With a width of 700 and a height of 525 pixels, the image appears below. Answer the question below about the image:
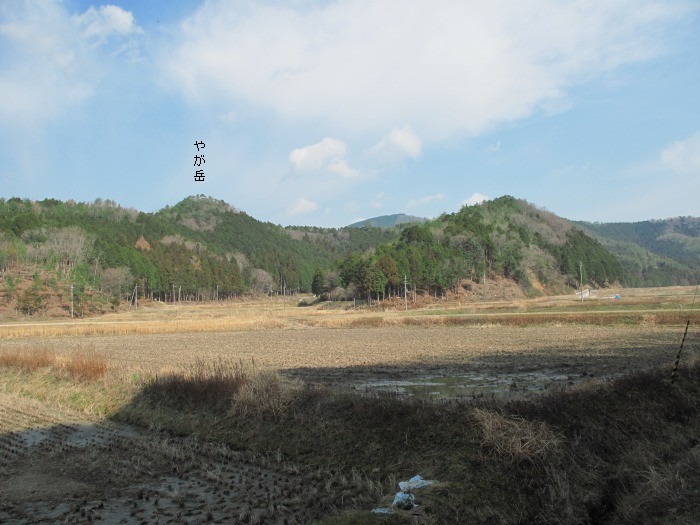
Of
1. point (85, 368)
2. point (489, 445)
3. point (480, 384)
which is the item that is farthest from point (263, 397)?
point (85, 368)

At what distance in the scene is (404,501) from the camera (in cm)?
732

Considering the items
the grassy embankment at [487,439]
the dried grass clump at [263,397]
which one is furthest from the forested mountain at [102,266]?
the dried grass clump at [263,397]

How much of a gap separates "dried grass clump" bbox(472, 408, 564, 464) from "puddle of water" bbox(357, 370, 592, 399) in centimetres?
494

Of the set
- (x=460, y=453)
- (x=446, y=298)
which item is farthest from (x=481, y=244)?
(x=460, y=453)

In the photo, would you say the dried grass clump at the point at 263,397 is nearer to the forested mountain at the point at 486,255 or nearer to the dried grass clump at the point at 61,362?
the dried grass clump at the point at 61,362

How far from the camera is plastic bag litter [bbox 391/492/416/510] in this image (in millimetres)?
7233

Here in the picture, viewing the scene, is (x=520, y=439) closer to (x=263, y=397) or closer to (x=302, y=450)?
(x=302, y=450)

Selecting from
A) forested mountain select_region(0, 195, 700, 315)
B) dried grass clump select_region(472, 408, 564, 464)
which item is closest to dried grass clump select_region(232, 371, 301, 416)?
dried grass clump select_region(472, 408, 564, 464)

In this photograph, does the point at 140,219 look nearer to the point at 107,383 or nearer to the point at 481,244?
the point at 481,244

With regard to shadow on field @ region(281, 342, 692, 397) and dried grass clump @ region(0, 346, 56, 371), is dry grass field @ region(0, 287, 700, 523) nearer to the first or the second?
shadow on field @ region(281, 342, 692, 397)

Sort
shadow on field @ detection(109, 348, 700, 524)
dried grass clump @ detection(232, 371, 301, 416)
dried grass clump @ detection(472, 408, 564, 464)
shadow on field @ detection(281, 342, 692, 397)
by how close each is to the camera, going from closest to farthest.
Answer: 1. shadow on field @ detection(109, 348, 700, 524)
2. dried grass clump @ detection(472, 408, 564, 464)
3. dried grass clump @ detection(232, 371, 301, 416)
4. shadow on field @ detection(281, 342, 692, 397)

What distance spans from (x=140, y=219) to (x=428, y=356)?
189m

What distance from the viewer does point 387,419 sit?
1061 centimetres

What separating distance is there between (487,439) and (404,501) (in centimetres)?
202
